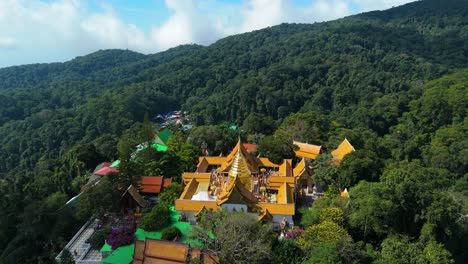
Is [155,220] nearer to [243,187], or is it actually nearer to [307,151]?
[243,187]

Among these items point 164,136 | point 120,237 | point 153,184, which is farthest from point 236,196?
point 164,136

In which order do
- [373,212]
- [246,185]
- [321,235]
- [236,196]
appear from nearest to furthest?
[321,235]
[373,212]
[236,196]
[246,185]

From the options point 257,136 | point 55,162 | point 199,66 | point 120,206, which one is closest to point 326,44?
point 199,66

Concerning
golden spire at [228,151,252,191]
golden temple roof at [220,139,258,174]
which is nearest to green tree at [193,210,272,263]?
golden spire at [228,151,252,191]

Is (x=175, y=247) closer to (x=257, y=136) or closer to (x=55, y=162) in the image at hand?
(x=257, y=136)

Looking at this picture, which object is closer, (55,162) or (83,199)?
(83,199)
